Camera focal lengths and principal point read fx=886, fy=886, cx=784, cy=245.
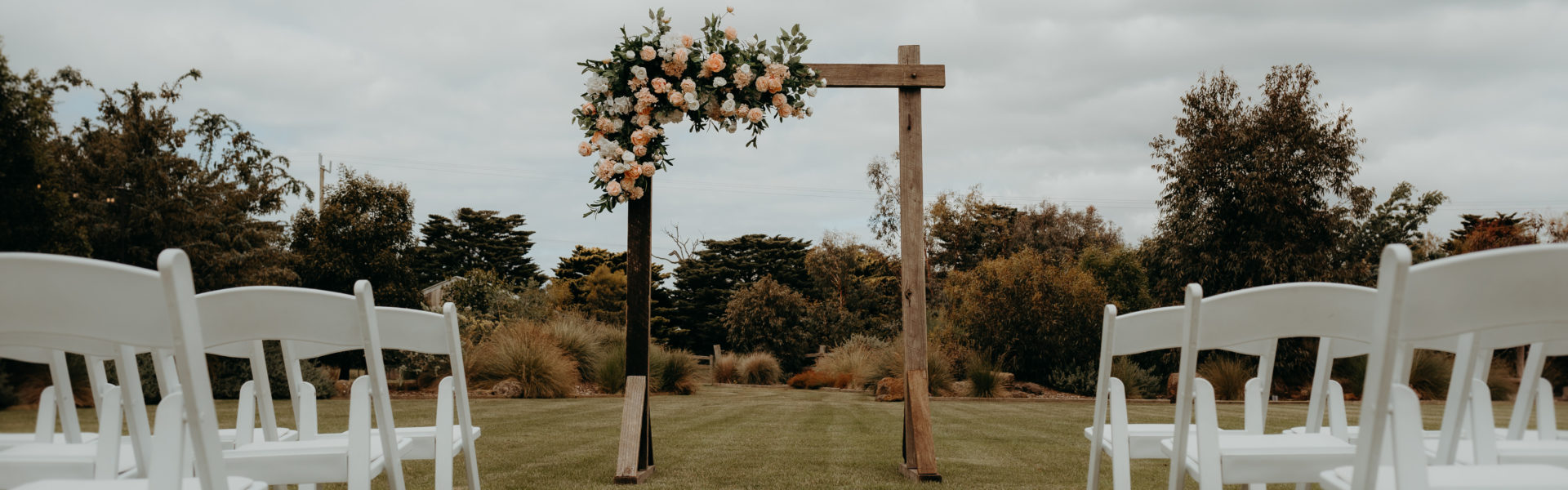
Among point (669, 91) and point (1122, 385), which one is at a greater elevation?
point (669, 91)

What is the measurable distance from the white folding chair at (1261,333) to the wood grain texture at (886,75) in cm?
269

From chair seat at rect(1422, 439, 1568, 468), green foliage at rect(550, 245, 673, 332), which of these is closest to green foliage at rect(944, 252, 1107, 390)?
green foliage at rect(550, 245, 673, 332)

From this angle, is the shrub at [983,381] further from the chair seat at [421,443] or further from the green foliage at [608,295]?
the chair seat at [421,443]

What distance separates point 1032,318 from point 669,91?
1003cm

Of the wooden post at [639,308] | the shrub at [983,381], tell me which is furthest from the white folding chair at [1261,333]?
the shrub at [983,381]

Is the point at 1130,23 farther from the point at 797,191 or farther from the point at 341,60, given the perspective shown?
the point at 341,60

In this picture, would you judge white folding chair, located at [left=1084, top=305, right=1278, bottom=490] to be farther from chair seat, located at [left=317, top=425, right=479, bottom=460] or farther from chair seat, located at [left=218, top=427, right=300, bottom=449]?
chair seat, located at [left=218, top=427, right=300, bottom=449]

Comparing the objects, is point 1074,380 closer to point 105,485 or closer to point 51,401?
point 51,401

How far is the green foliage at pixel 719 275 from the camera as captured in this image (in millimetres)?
20125

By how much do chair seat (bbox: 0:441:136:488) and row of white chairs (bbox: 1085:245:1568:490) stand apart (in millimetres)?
2229

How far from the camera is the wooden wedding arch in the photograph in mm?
4160

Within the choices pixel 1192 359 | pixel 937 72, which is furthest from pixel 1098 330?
pixel 1192 359

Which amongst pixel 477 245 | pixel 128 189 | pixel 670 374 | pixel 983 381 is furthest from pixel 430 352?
pixel 477 245

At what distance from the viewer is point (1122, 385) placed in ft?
7.57
